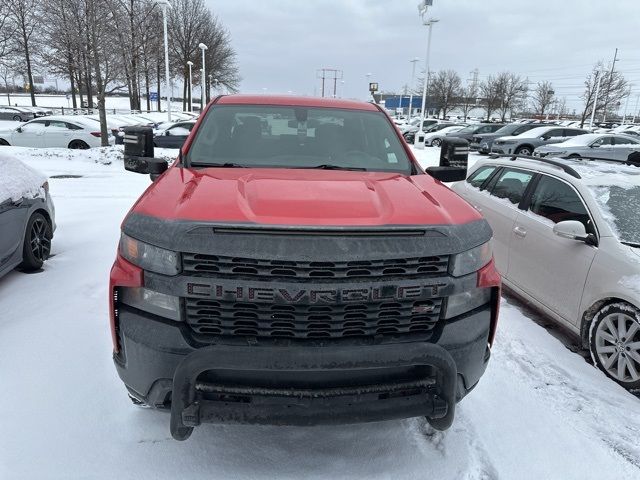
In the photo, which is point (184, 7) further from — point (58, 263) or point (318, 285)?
point (318, 285)

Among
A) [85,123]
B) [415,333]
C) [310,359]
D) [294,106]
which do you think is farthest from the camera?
[85,123]

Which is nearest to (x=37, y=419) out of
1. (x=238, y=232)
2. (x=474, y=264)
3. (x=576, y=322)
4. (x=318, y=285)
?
(x=238, y=232)

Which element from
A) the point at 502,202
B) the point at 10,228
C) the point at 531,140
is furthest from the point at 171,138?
the point at 502,202

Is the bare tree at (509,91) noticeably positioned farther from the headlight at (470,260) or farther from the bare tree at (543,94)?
the headlight at (470,260)

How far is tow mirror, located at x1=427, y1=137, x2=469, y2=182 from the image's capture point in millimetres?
3660

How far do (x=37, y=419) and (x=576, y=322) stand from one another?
163 inches

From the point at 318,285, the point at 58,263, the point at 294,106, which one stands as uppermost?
the point at 294,106

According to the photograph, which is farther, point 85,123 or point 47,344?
point 85,123

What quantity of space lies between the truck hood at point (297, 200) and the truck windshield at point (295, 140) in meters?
0.33

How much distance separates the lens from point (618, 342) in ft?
11.8

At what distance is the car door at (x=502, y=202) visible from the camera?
5113 millimetres

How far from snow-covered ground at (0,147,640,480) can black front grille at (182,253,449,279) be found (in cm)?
114

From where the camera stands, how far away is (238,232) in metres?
2.15

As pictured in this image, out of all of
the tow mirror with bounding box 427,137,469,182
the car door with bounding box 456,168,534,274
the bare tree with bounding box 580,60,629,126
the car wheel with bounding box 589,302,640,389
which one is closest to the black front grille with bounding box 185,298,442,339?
the tow mirror with bounding box 427,137,469,182
